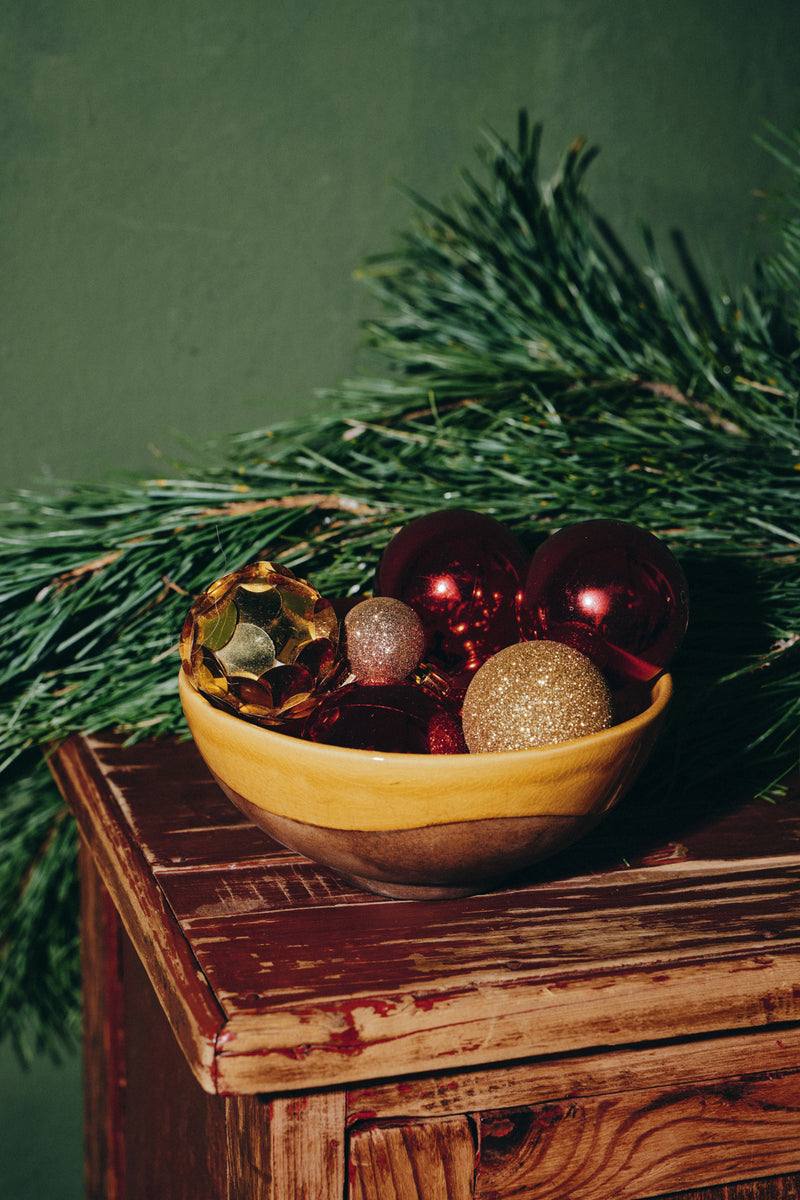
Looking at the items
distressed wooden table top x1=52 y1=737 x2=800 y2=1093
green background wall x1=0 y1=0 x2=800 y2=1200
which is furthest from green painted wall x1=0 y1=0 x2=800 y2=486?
distressed wooden table top x1=52 y1=737 x2=800 y2=1093

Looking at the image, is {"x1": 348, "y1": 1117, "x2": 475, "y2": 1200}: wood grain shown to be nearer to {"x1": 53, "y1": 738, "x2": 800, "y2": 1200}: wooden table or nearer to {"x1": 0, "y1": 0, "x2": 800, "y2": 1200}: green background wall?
{"x1": 53, "y1": 738, "x2": 800, "y2": 1200}: wooden table

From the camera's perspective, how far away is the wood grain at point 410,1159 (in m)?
0.32

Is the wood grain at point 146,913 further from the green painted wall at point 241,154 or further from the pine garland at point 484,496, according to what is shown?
the green painted wall at point 241,154

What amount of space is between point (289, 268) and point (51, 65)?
193 mm

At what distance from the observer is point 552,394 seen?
608mm

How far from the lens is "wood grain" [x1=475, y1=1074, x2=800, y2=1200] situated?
13.2 inches

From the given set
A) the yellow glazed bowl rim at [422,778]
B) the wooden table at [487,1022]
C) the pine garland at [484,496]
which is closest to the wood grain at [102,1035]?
the pine garland at [484,496]

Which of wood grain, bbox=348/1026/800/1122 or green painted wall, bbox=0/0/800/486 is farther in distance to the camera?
green painted wall, bbox=0/0/800/486

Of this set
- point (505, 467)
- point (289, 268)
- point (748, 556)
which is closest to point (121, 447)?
point (289, 268)

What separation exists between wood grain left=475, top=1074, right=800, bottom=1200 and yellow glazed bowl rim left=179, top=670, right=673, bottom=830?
4.3 inches

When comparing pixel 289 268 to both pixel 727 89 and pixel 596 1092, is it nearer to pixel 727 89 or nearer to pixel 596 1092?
pixel 727 89

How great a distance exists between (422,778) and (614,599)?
4.7 inches

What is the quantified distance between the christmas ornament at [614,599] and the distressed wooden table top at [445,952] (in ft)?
0.30

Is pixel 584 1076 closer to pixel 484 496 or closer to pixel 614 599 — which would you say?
pixel 614 599
